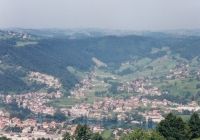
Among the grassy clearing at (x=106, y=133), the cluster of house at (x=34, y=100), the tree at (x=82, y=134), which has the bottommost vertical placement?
the cluster of house at (x=34, y=100)

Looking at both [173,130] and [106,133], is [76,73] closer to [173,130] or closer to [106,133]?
[106,133]

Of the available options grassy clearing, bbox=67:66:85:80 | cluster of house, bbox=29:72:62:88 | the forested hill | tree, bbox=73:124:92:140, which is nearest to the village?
cluster of house, bbox=29:72:62:88

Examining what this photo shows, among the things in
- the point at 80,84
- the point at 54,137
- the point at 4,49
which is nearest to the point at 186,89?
the point at 80,84

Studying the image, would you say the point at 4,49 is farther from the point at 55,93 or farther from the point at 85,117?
the point at 85,117

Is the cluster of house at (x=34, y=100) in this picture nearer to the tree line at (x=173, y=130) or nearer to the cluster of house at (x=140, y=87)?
Result: the cluster of house at (x=140, y=87)

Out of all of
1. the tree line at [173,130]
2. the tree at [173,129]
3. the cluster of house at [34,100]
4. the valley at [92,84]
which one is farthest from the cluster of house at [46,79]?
the tree at [173,129]

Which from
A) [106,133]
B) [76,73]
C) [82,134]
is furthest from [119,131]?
[76,73]

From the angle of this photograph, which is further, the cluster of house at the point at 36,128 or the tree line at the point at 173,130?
the cluster of house at the point at 36,128
